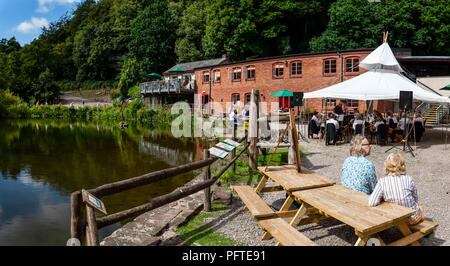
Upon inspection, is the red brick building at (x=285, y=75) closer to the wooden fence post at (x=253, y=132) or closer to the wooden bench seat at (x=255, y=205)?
the wooden fence post at (x=253, y=132)

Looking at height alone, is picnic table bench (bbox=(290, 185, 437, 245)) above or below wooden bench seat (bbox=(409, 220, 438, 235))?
above

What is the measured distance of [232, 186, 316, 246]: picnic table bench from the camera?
351cm

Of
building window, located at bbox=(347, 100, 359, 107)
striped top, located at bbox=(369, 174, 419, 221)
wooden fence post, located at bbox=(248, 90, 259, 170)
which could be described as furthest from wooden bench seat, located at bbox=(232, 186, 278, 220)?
building window, located at bbox=(347, 100, 359, 107)

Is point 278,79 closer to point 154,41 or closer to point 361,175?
point 361,175

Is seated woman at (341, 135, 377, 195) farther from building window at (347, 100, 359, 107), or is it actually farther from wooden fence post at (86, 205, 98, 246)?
building window at (347, 100, 359, 107)

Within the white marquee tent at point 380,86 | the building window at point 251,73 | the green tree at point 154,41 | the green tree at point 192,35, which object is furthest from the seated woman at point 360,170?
the green tree at point 154,41

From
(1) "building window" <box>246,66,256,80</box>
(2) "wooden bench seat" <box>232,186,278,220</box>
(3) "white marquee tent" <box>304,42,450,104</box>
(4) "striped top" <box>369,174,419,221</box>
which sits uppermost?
(1) "building window" <box>246,66,256,80</box>

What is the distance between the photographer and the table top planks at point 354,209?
3.33 meters

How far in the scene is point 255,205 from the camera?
4746mm

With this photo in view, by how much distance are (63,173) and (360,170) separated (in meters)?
10.7

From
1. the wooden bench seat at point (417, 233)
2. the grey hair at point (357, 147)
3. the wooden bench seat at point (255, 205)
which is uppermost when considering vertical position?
the grey hair at point (357, 147)

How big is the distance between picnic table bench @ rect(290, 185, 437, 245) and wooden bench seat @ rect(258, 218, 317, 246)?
1.05 ft
